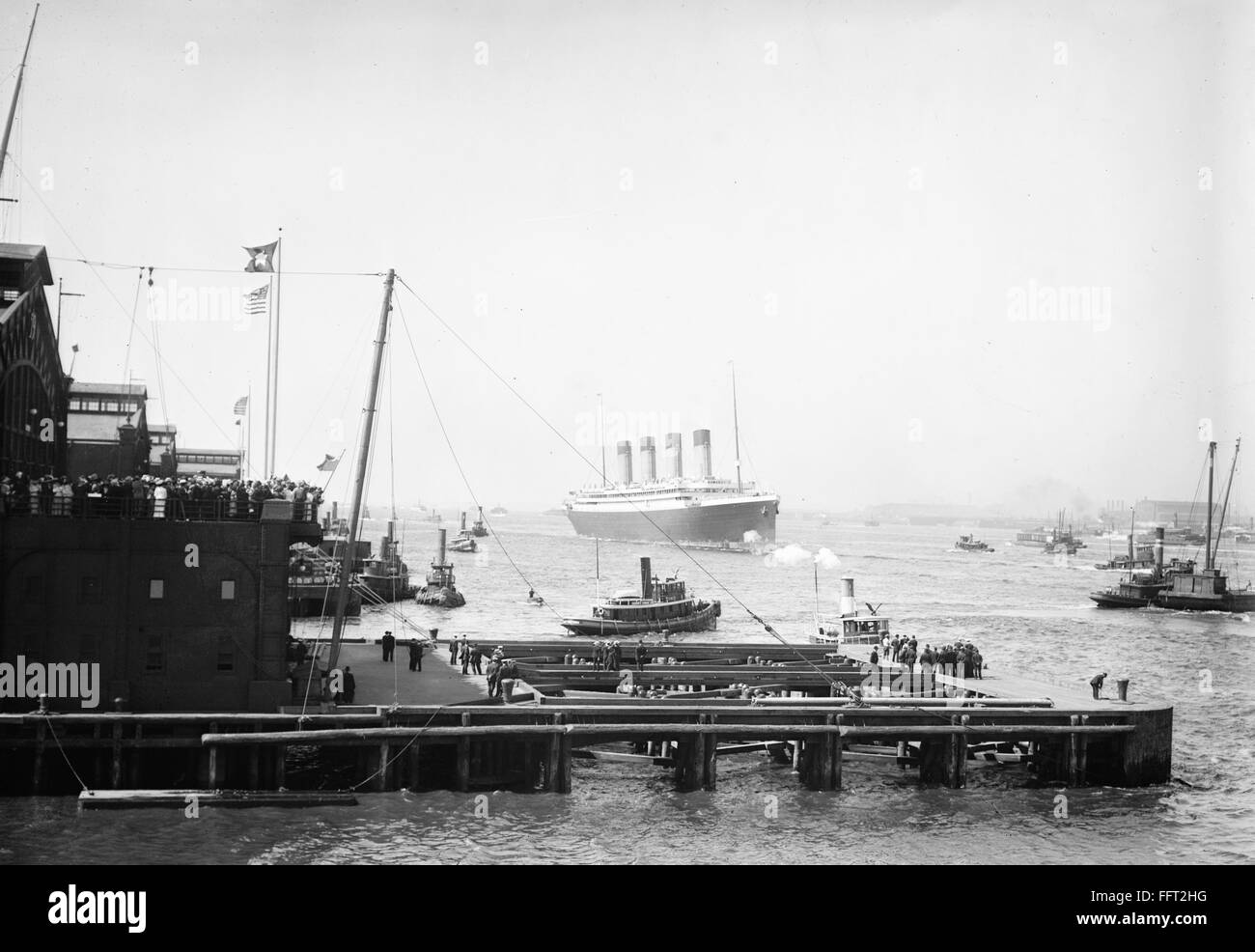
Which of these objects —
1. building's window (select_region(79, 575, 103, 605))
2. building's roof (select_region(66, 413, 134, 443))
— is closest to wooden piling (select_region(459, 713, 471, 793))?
building's window (select_region(79, 575, 103, 605))

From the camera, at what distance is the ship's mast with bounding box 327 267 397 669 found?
32.4 meters

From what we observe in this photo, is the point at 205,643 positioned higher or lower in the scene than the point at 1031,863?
higher

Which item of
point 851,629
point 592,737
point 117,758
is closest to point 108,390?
point 117,758

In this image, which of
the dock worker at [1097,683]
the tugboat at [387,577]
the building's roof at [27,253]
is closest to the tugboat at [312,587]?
the tugboat at [387,577]

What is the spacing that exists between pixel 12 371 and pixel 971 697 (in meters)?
33.5

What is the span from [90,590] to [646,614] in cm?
4820

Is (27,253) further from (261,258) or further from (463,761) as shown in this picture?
(463,761)

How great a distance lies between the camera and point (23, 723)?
1123 inches

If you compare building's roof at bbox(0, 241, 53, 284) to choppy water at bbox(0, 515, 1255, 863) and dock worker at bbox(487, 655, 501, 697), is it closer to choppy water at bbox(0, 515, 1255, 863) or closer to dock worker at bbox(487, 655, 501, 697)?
choppy water at bbox(0, 515, 1255, 863)

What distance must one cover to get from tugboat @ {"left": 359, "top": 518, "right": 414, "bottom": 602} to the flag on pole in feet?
180

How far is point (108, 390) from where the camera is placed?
5409 centimetres
